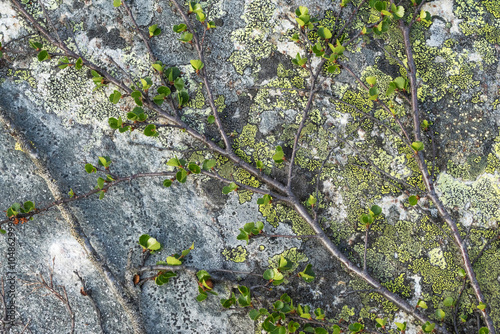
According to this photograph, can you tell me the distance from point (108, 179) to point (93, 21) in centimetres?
96

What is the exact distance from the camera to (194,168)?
2.11m

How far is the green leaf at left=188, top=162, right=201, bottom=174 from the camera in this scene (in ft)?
6.90

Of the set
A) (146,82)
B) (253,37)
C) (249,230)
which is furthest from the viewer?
(253,37)

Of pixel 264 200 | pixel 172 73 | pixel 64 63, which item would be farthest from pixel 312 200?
pixel 64 63

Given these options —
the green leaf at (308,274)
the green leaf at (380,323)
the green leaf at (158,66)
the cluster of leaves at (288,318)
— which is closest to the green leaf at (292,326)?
the cluster of leaves at (288,318)

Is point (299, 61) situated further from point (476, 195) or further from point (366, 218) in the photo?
point (476, 195)

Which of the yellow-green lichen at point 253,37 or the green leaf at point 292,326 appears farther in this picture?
the yellow-green lichen at point 253,37

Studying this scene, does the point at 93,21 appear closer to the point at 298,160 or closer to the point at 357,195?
the point at 298,160

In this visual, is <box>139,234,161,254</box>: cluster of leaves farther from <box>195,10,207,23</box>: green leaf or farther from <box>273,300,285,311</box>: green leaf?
<box>195,10,207,23</box>: green leaf

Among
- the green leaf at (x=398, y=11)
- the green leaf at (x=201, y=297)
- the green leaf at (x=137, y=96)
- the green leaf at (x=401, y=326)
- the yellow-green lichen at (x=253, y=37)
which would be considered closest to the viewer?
the green leaf at (x=401, y=326)

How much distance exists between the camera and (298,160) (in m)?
2.31

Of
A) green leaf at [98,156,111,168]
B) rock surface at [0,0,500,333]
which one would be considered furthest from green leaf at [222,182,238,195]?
green leaf at [98,156,111,168]

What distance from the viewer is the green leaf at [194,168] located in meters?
2.10

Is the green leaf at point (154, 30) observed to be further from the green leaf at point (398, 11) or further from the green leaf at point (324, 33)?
the green leaf at point (398, 11)
